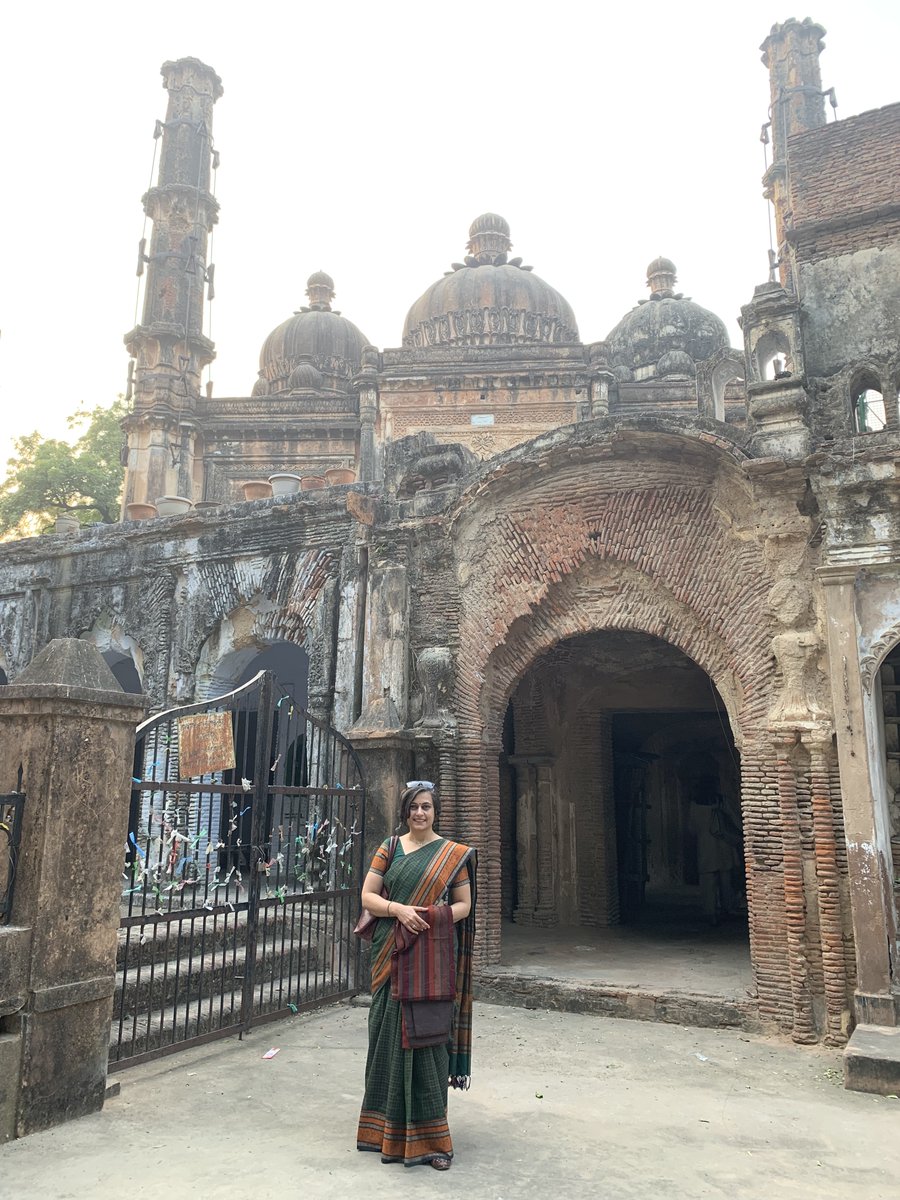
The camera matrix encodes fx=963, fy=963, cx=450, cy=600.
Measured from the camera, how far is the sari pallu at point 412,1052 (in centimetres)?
422

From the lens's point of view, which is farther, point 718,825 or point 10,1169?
point 718,825

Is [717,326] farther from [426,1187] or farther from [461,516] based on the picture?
[426,1187]

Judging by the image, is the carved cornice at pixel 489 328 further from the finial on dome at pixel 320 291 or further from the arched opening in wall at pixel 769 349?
the arched opening in wall at pixel 769 349

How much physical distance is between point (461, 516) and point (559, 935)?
16.6ft

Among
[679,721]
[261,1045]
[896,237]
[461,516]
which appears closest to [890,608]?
[461,516]

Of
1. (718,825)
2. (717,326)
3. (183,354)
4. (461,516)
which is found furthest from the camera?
(717,326)

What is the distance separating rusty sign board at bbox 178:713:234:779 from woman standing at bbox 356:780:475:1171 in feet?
7.87

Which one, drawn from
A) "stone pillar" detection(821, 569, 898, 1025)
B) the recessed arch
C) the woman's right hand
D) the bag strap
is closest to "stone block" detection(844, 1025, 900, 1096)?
"stone pillar" detection(821, 569, 898, 1025)

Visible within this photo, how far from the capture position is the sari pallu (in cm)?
422

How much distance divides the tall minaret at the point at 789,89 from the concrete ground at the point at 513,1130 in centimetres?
2296

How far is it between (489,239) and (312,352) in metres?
5.78

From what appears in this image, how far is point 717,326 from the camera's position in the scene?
25.2 m

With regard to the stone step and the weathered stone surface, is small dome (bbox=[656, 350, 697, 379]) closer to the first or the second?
the stone step

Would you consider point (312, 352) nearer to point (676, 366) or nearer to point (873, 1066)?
point (676, 366)
